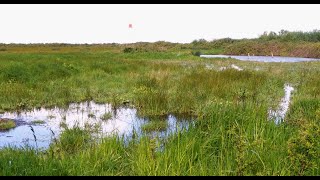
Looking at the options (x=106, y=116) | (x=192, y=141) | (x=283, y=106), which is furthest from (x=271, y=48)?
(x=192, y=141)

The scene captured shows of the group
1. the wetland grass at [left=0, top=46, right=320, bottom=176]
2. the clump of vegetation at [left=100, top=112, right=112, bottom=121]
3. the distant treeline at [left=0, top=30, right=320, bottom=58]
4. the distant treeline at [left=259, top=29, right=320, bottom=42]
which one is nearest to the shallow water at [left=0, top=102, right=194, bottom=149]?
the clump of vegetation at [left=100, top=112, right=112, bottom=121]

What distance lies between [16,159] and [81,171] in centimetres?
111

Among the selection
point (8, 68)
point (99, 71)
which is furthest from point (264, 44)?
point (8, 68)

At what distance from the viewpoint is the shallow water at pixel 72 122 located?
8.63 meters

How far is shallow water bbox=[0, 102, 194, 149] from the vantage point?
340 inches

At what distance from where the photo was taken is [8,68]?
18.2 metres

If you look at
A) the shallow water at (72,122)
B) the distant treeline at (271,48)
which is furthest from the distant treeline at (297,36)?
the shallow water at (72,122)

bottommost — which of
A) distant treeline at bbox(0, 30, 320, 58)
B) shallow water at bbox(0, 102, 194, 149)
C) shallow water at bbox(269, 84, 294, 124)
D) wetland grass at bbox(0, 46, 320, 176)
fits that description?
shallow water at bbox(0, 102, 194, 149)

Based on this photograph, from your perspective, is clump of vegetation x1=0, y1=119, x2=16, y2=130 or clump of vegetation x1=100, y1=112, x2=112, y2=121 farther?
clump of vegetation x1=100, y1=112, x2=112, y2=121

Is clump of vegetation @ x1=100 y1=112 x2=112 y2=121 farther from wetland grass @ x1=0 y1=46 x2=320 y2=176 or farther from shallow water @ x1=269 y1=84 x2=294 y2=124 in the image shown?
shallow water @ x1=269 y1=84 x2=294 y2=124

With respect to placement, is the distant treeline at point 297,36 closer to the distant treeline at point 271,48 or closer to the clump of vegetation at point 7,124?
the distant treeline at point 271,48

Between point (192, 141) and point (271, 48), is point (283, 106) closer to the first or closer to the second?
point (192, 141)

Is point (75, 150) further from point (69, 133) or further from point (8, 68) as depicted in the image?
point (8, 68)

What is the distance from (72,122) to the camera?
34.2ft
